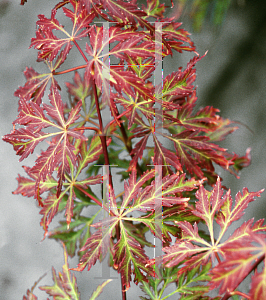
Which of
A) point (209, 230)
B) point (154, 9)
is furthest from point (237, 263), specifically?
point (154, 9)

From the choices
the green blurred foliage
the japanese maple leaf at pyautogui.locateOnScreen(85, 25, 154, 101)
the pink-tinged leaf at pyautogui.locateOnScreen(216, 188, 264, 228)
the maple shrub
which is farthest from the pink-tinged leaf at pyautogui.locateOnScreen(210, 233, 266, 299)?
the green blurred foliage

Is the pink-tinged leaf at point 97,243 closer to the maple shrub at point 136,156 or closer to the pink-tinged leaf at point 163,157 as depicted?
the maple shrub at point 136,156

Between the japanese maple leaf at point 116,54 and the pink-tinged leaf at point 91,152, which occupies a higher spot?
the japanese maple leaf at point 116,54

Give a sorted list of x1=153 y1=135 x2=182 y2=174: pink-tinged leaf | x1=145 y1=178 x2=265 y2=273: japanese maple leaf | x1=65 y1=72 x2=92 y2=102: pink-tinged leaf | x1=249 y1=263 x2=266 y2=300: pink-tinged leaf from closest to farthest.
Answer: x1=249 y1=263 x2=266 y2=300: pink-tinged leaf < x1=145 y1=178 x2=265 y2=273: japanese maple leaf < x1=153 y1=135 x2=182 y2=174: pink-tinged leaf < x1=65 y1=72 x2=92 y2=102: pink-tinged leaf

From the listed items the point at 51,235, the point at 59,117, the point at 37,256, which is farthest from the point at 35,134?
the point at 37,256

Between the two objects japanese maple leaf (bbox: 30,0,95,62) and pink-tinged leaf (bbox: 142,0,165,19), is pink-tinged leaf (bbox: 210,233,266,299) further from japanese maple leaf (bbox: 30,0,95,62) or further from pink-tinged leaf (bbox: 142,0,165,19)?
pink-tinged leaf (bbox: 142,0,165,19)

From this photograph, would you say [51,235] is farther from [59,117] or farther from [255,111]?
[255,111]

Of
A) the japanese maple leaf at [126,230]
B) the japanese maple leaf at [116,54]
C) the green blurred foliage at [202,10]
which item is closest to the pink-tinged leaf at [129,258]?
the japanese maple leaf at [126,230]

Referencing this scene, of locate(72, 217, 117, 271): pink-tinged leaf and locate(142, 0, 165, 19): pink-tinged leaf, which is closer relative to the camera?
locate(72, 217, 117, 271): pink-tinged leaf
